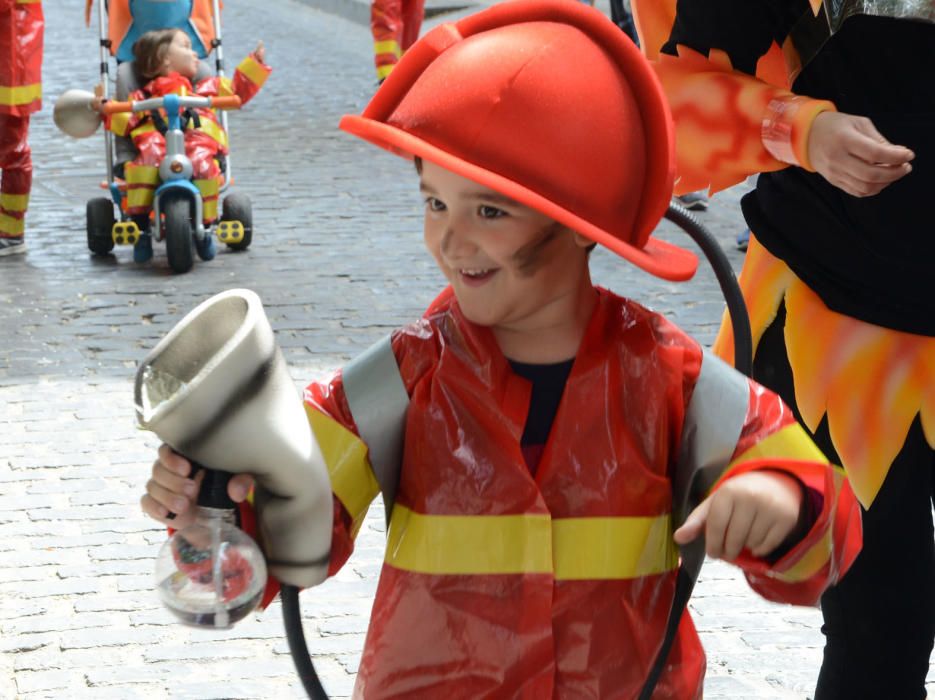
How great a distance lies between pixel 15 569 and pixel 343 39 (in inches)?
508

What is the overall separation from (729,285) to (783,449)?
475mm

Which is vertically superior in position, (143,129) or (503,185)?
(503,185)

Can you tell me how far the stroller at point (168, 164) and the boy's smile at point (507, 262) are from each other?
18.0 feet

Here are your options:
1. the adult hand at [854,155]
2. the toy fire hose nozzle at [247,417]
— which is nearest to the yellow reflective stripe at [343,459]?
the toy fire hose nozzle at [247,417]

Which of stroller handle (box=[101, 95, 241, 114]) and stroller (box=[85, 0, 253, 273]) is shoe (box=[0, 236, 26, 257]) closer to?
stroller (box=[85, 0, 253, 273])

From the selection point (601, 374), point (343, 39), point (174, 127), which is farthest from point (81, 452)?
point (343, 39)

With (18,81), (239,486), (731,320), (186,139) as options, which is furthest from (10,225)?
(239,486)

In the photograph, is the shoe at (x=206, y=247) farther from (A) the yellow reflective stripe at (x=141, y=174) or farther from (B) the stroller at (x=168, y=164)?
(A) the yellow reflective stripe at (x=141, y=174)

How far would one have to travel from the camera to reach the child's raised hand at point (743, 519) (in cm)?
184

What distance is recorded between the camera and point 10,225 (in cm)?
791

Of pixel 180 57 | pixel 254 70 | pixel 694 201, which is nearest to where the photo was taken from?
pixel 180 57

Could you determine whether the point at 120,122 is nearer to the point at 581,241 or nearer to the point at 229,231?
the point at 229,231

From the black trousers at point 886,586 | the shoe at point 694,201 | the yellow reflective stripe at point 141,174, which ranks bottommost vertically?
the shoe at point 694,201

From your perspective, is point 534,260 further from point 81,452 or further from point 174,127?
point 174,127
